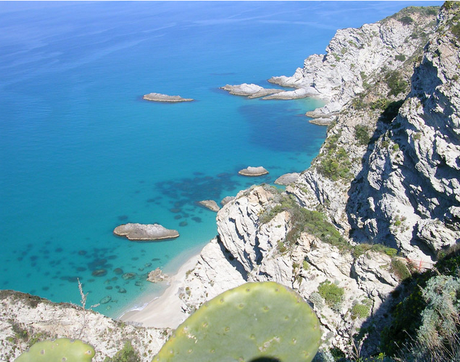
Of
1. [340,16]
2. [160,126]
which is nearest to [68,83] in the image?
[160,126]

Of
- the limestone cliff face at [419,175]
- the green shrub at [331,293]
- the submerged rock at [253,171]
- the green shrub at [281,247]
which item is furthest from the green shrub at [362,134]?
the submerged rock at [253,171]

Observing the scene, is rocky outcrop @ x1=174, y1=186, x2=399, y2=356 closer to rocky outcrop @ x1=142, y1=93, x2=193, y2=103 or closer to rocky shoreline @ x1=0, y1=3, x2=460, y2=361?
rocky shoreline @ x1=0, y1=3, x2=460, y2=361

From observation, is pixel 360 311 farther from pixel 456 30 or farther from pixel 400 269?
pixel 456 30

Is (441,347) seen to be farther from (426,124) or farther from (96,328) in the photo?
(96,328)

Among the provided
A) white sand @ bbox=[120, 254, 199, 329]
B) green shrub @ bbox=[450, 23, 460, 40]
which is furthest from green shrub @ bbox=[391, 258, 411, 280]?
white sand @ bbox=[120, 254, 199, 329]

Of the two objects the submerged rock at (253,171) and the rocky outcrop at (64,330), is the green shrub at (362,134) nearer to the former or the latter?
the rocky outcrop at (64,330)

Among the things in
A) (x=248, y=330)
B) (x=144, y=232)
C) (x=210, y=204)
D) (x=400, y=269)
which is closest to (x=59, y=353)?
(x=248, y=330)
